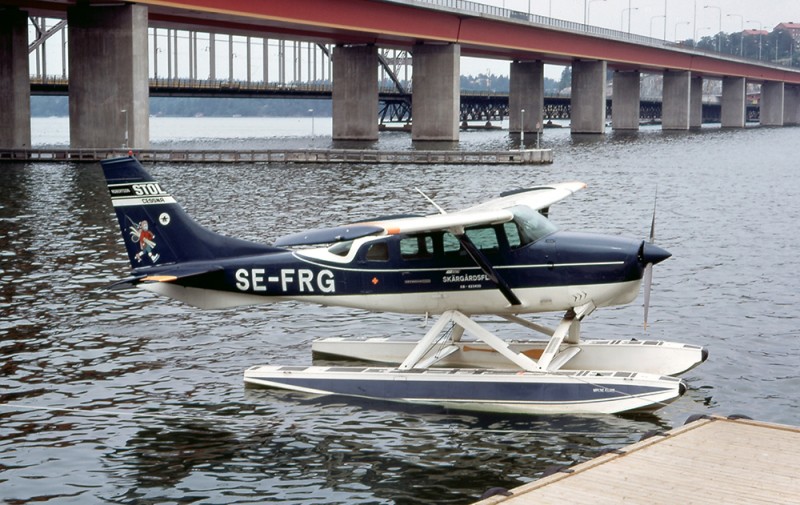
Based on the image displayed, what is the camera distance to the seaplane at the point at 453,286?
18.8 m

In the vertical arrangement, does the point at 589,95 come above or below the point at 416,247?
above

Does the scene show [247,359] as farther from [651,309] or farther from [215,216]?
[215,216]

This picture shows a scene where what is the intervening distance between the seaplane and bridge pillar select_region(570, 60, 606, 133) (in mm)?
129361

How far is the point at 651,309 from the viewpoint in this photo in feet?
92.2

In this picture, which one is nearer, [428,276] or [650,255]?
[650,255]

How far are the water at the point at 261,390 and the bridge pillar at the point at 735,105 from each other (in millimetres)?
155831

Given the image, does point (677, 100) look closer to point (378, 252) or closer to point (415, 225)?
point (378, 252)

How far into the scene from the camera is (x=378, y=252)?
20031mm

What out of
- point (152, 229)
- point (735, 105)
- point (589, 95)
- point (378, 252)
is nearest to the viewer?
point (378, 252)

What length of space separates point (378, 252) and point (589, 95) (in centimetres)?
13273

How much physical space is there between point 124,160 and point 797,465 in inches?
504

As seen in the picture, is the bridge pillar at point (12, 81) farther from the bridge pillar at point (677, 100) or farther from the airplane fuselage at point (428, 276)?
the bridge pillar at point (677, 100)

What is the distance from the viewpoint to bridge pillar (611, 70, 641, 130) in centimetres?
17025

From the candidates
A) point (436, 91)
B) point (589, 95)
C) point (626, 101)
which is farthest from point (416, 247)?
point (626, 101)
